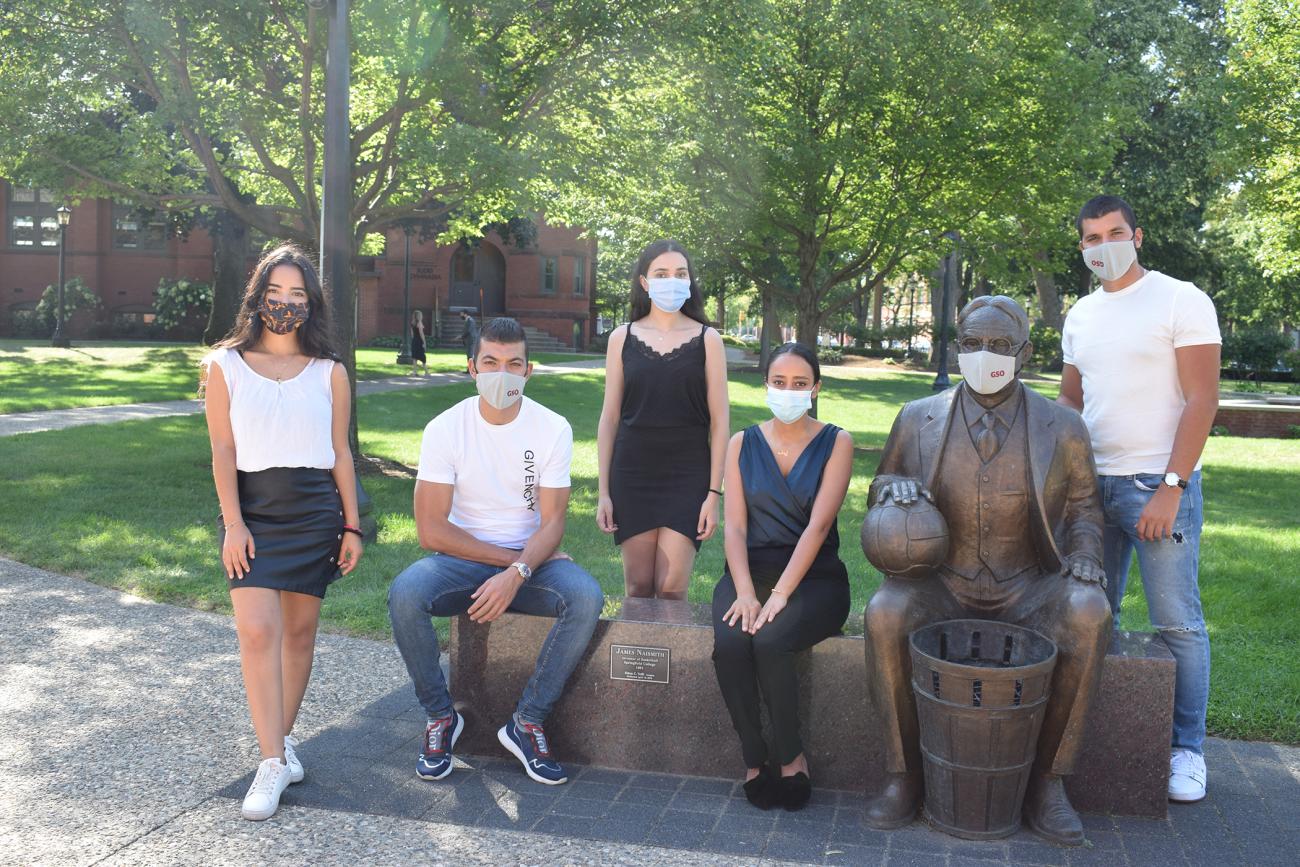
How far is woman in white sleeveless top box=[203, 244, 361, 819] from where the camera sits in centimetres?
443

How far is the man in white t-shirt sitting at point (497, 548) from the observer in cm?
477

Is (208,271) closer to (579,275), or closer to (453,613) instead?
(579,275)

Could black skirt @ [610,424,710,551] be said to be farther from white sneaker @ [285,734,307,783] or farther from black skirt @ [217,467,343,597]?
white sneaker @ [285,734,307,783]

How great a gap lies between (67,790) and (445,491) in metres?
1.77

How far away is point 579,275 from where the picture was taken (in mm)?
50062

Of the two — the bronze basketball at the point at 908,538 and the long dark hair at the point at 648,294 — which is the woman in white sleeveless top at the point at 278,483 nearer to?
the long dark hair at the point at 648,294

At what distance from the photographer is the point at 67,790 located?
444 cm

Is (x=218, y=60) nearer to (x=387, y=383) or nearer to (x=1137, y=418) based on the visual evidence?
(x=1137, y=418)

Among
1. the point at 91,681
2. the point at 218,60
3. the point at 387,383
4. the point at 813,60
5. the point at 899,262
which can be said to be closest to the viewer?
the point at 91,681

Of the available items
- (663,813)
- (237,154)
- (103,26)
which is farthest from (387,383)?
(663,813)

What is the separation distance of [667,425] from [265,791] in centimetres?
213

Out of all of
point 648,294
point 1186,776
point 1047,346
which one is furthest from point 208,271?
point 1186,776

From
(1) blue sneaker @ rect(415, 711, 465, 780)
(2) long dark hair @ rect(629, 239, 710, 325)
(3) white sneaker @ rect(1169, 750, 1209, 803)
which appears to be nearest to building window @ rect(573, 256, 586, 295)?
(2) long dark hair @ rect(629, 239, 710, 325)

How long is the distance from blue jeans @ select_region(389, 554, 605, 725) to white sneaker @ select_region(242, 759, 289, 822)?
62cm
